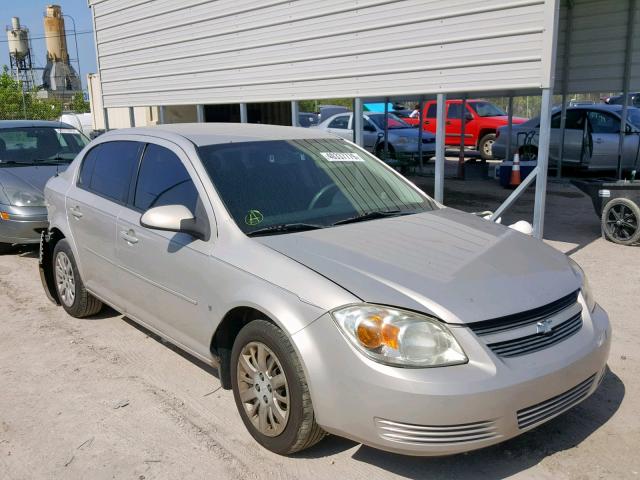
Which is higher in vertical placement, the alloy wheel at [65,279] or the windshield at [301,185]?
the windshield at [301,185]

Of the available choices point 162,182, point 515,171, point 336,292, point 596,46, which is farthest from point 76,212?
point 596,46

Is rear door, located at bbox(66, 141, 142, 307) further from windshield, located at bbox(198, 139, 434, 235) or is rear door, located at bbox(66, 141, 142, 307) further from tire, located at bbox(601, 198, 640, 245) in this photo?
tire, located at bbox(601, 198, 640, 245)

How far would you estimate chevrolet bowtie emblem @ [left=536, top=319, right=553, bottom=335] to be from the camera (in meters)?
2.77

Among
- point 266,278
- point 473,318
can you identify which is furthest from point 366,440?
point 266,278

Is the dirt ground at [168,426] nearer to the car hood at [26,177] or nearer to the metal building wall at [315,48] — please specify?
the car hood at [26,177]

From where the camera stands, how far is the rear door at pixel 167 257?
11.2ft

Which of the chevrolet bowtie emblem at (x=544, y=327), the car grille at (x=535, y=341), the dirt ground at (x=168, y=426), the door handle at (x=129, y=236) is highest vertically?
the door handle at (x=129, y=236)

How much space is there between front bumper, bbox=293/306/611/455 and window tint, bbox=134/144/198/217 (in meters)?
1.36

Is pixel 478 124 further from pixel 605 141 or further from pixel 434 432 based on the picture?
pixel 434 432

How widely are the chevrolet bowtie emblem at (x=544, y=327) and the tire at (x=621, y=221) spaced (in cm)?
494

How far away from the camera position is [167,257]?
365cm

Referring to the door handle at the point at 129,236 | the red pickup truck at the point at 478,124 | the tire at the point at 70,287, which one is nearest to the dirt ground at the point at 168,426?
the tire at the point at 70,287

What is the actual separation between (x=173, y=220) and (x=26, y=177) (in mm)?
5040

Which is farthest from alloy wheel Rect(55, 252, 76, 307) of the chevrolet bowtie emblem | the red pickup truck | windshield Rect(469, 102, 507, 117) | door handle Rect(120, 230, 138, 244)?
windshield Rect(469, 102, 507, 117)
